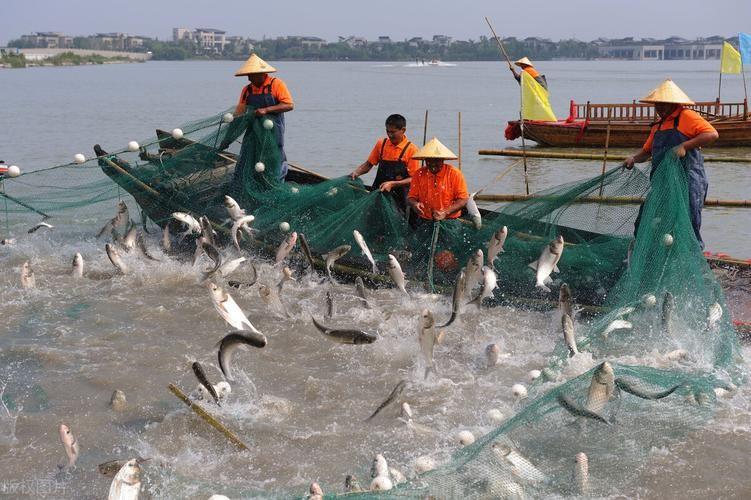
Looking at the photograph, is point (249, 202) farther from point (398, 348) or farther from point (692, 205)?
point (692, 205)

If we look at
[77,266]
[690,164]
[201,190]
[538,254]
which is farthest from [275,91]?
[690,164]

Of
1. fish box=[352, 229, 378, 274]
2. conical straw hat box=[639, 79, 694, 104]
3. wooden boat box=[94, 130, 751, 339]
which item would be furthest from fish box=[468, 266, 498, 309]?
conical straw hat box=[639, 79, 694, 104]

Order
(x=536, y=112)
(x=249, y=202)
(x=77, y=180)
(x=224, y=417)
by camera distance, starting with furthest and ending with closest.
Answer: (x=536, y=112), (x=77, y=180), (x=249, y=202), (x=224, y=417)

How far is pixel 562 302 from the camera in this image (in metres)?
8.20

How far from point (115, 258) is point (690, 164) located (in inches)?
251

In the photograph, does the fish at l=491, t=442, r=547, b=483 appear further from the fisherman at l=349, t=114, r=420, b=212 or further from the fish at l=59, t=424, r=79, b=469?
the fisherman at l=349, t=114, r=420, b=212

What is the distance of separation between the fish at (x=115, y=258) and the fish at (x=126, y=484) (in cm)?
547

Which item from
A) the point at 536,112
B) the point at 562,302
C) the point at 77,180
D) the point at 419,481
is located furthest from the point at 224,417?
the point at 536,112

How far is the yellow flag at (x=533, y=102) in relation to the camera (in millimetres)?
14023

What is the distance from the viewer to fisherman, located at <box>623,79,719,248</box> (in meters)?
8.12

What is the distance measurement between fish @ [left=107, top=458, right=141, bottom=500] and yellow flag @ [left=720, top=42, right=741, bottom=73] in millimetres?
20734

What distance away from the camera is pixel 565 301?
8.17 meters

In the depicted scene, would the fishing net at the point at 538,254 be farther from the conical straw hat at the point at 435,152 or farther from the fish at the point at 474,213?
the conical straw hat at the point at 435,152

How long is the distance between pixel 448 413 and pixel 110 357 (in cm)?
337
